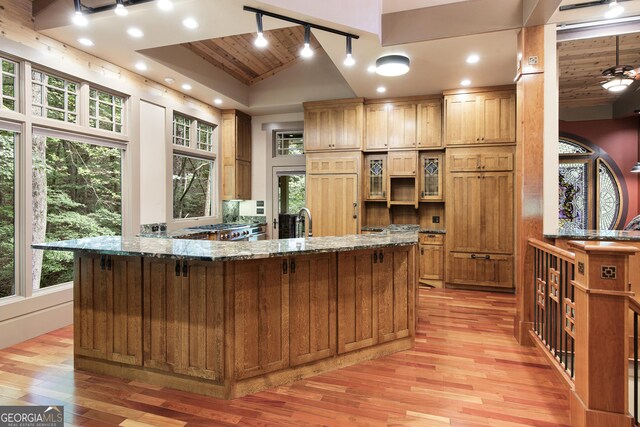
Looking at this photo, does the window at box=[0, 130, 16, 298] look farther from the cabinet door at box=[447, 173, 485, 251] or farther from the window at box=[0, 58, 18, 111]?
the cabinet door at box=[447, 173, 485, 251]

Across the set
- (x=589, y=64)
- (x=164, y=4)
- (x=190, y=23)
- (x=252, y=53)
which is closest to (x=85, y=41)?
(x=190, y=23)

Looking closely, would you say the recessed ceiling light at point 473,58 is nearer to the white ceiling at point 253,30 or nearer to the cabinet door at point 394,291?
the white ceiling at point 253,30

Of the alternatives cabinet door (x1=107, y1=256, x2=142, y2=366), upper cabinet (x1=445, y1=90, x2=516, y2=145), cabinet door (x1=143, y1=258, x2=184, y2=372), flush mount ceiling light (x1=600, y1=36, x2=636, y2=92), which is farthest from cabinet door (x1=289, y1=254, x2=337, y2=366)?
flush mount ceiling light (x1=600, y1=36, x2=636, y2=92)

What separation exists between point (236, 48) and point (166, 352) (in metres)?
4.42

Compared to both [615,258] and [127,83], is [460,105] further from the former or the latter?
[127,83]

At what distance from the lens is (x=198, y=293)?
233cm

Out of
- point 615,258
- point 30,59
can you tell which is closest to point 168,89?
point 30,59

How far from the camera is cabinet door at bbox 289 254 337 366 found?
99.0 inches

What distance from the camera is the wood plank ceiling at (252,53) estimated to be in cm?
491

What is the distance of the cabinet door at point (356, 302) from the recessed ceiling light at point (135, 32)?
301 cm

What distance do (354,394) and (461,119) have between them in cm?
436

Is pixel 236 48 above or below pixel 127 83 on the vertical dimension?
above

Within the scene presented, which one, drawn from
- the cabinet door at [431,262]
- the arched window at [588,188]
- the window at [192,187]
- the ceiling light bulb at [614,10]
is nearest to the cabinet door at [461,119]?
the cabinet door at [431,262]

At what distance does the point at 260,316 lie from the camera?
7.83 feet
